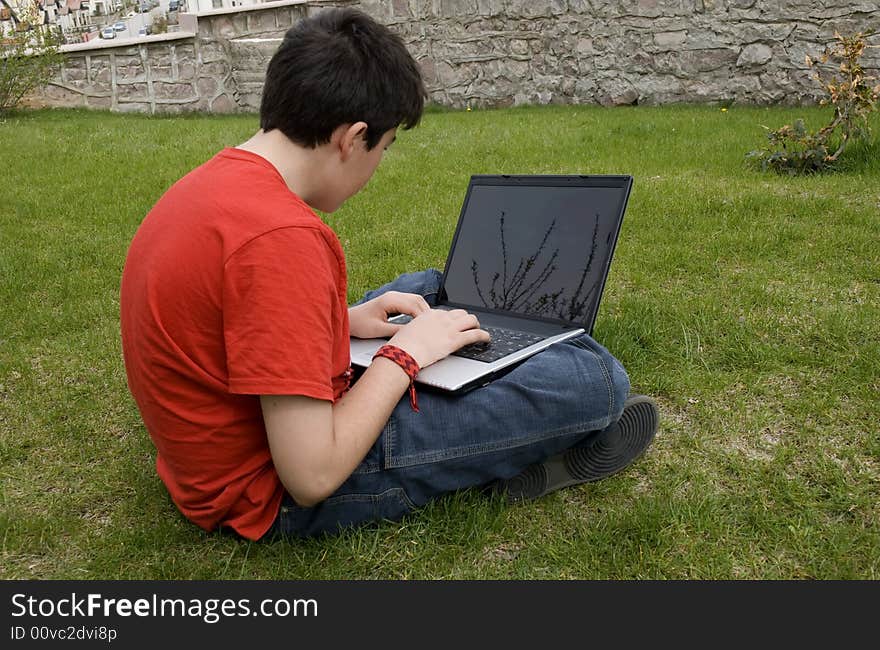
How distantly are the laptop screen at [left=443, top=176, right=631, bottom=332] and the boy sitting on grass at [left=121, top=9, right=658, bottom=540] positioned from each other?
308 mm

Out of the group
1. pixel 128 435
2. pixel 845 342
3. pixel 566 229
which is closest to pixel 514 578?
pixel 566 229

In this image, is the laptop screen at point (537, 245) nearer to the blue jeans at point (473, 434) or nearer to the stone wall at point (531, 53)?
the blue jeans at point (473, 434)

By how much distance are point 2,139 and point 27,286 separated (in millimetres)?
3894

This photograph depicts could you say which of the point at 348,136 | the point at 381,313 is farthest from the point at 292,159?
the point at 381,313

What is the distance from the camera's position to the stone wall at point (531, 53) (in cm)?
777

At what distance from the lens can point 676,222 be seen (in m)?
4.18

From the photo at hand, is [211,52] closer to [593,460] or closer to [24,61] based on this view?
[24,61]

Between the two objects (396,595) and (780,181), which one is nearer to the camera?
(396,595)

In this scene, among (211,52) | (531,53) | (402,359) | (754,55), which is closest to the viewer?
(402,359)

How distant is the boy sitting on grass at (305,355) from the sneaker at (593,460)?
35 mm

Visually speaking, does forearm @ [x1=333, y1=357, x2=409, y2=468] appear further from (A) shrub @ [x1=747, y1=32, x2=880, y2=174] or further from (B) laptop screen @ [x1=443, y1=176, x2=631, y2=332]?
(A) shrub @ [x1=747, y1=32, x2=880, y2=174]

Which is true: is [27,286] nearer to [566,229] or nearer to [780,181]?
[566,229]

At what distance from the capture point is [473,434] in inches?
69.9

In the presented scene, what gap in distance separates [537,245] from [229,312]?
3.78 feet
